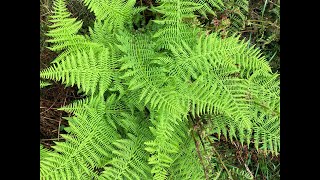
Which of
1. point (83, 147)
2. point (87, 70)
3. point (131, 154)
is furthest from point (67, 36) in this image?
point (131, 154)

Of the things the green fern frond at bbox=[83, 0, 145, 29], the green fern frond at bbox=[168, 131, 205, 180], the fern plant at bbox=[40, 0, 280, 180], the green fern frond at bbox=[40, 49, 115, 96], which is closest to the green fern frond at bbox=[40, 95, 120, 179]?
the fern plant at bbox=[40, 0, 280, 180]

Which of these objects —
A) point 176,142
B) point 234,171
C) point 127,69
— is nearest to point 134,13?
point 127,69

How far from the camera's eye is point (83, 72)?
109 inches

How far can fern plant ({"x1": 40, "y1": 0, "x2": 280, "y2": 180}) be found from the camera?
8.87 ft

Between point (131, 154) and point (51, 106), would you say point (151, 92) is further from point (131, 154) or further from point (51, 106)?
point (51, 106)

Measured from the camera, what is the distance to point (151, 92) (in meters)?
2.67

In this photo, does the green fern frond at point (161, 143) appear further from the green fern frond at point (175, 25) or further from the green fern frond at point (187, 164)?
the green fern frond at point (175, 25)

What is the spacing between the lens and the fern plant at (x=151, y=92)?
2.70 metres

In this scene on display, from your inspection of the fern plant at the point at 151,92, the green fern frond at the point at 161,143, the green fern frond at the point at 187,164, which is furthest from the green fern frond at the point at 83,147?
the green fern frond at the point at 187,164

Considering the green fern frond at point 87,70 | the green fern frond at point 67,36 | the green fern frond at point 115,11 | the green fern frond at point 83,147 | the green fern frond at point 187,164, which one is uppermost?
the green fern frond at point 115,11

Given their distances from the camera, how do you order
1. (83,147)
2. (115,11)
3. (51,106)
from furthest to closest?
(51,106)
(115,11)
(83,147)

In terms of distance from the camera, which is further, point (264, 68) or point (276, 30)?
point (276, 30)

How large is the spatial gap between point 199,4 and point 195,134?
43.3 inches

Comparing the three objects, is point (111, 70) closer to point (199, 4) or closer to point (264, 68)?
point (199, 4)
